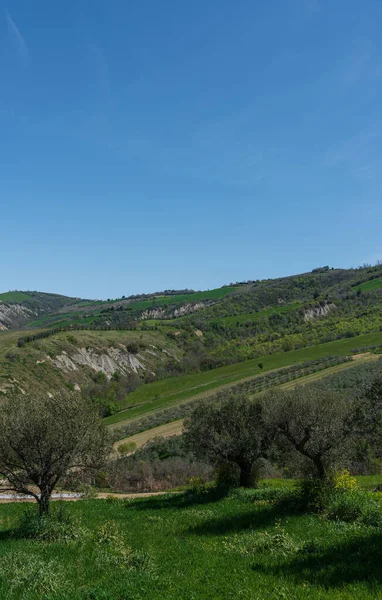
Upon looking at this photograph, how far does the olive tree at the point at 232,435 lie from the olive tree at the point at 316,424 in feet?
9.59

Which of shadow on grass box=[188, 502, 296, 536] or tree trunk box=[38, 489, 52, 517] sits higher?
tree trunk box=[38, 489, 52, 517]

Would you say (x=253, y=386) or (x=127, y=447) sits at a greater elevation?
(x=253, y=386)

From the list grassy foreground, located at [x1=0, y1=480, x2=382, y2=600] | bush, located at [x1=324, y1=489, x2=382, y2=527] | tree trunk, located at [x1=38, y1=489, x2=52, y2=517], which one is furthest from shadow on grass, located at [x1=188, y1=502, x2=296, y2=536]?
tree trunk, located at [x1=38, y1=489, x2=52, y2=517]

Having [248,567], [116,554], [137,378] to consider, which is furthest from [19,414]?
[137,378]

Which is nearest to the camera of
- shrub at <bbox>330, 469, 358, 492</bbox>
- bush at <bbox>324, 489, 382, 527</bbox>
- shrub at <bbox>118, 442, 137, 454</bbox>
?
bush at <bbox>324, 489, 382, 527</bbox>

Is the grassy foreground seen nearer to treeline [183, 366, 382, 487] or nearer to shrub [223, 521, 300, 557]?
shrub [223, 521, 300, 557]

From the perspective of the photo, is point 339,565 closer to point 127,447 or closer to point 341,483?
point 341,483

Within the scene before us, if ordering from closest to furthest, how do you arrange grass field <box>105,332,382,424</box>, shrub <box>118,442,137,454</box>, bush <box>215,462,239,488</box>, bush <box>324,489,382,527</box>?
bush <box>324,489,382,527</box>, bush <box>215,462,239,488</box>, shrub <box>118,442,137,454</box>, grass field <box>105,332,382,424</box>

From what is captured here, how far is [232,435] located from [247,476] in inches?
188

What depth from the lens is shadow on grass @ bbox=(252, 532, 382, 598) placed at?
1166 centimetres

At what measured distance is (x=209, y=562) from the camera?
1494cm

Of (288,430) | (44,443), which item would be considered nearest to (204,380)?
(288,430)

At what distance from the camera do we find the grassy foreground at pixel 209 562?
11.1 metres

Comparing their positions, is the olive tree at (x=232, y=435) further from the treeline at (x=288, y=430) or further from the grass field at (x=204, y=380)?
the grass field at (x=204, y=380)
